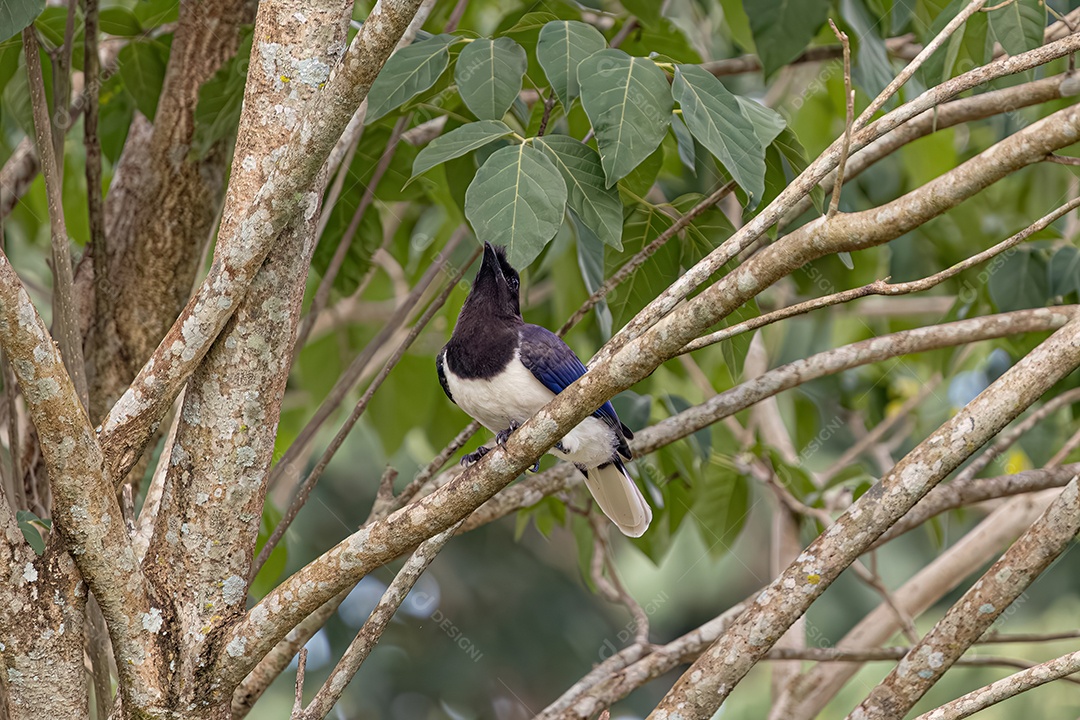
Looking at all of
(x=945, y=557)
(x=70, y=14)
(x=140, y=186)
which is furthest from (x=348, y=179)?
(x=945, y=557)

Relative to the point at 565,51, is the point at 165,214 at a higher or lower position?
higher

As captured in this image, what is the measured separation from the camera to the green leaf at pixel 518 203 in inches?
60.9

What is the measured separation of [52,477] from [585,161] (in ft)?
3.25

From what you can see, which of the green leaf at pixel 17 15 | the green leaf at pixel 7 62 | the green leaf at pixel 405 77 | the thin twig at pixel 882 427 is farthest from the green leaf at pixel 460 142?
the thin twig at pixel 882 427

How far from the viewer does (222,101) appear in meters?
2.36

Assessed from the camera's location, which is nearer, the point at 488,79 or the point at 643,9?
the point at 488,79

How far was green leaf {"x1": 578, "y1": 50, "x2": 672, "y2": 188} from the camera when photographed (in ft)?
5.45

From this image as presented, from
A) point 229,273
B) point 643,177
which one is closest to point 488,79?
point 643,177

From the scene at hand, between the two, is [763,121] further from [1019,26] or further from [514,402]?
[514,402]

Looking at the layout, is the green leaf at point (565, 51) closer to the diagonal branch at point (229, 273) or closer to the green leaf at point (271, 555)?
the diagonal branch at point (229, 273)

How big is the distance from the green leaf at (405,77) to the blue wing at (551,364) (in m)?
0.76

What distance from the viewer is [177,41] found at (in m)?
2.58

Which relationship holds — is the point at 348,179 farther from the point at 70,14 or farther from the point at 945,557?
the point at 945,557

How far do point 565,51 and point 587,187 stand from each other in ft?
0.76
